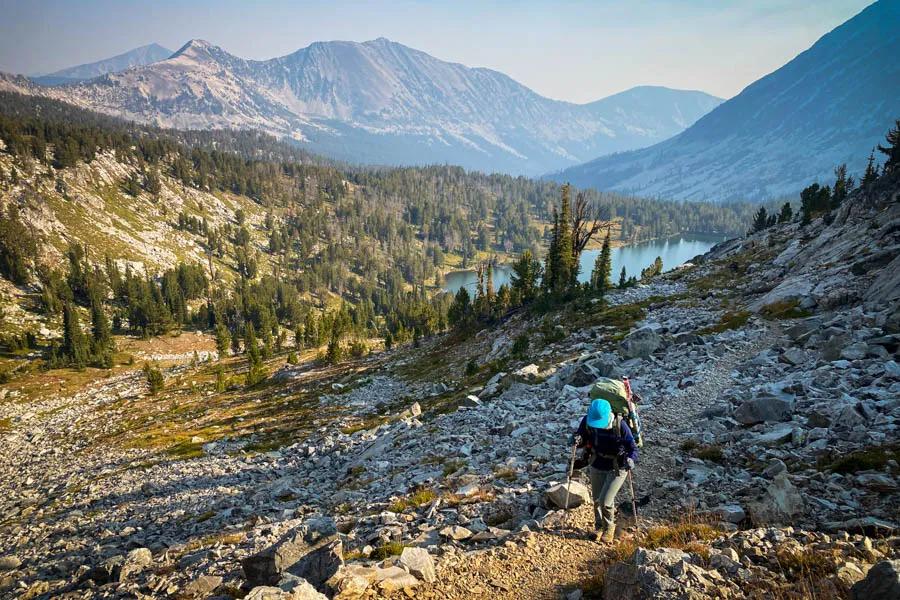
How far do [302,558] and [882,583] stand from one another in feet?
31.7

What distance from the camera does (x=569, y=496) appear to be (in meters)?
10.9

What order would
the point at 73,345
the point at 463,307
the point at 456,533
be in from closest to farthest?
the point at 456,533, the point at 463,307, the point at 73,345

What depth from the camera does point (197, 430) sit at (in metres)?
50.2

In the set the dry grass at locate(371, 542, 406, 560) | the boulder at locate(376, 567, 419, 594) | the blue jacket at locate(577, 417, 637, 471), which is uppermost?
the blue jacket at locate(577, 417, 637, 471)

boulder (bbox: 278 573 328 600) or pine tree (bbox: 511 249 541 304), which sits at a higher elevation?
boulder (bbox: 278 573 328 600)

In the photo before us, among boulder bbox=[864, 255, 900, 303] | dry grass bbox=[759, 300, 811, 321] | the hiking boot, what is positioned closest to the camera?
the hiking boot

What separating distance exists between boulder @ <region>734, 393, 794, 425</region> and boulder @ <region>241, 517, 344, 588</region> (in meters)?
12.8

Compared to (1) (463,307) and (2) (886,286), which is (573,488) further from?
(1) (463,307)

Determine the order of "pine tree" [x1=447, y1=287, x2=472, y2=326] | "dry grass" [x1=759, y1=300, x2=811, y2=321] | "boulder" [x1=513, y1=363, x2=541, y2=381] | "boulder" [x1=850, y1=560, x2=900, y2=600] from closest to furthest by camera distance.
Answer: "boulder" [x1=850, y1=560, x2=900, y2=600] → "dry grass" [x1=759, y1=300, x2=811, y2=321] → "boulder" [x1=513, y1=363, x2=541, y2=381] → "pine tree" [x1=447, y1=287, x2=472, y2=326]

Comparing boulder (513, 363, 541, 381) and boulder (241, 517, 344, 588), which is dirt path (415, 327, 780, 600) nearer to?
boulder (241, 517, 344, 588)

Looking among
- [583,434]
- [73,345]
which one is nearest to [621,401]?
[583,434]

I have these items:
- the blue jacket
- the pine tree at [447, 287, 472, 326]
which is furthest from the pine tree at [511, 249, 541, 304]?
the blue jacket

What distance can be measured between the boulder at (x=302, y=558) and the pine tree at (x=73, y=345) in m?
119

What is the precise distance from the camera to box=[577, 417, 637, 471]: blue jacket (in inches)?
366
